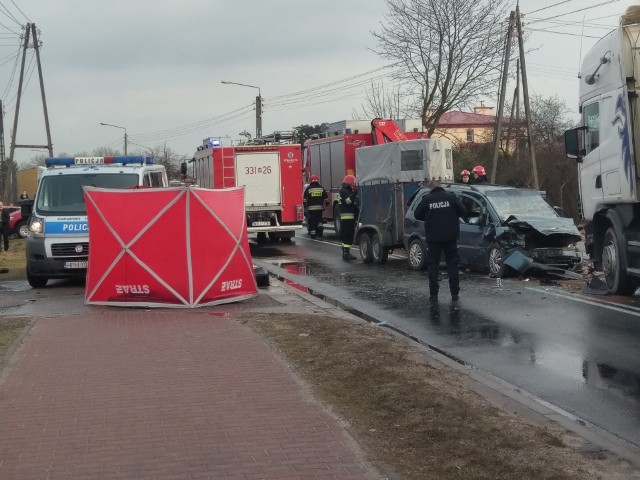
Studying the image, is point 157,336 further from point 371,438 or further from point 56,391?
point 371,438

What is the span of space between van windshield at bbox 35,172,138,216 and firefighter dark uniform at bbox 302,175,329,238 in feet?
35.7

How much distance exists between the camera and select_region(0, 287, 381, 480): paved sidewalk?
5.21m

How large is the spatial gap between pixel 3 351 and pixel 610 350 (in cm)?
642

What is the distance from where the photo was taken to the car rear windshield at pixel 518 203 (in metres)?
15.3

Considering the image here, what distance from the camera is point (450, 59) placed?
1375 inches

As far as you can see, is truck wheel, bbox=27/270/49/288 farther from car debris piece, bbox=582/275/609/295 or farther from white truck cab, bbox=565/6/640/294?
white truck cab, bbox=565/6/640/294

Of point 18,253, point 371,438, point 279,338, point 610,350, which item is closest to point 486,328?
point 610,350

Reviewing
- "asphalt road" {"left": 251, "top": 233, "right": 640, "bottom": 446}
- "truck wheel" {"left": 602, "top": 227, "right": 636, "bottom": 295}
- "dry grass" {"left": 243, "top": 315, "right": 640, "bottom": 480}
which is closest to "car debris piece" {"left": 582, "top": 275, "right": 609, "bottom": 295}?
"truck wheel" {"left": 602, "top": 227, "right": 636, "bottom": 295}

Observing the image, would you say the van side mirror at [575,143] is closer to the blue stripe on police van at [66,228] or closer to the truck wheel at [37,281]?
the blue stripe on police van at [66,228]

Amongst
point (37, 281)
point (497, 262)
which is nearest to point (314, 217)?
point (37, 281)

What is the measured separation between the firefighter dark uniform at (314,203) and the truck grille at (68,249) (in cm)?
1221

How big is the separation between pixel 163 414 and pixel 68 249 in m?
9.43

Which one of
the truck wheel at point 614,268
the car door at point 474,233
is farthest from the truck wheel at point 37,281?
the truck wheel at point 614,268

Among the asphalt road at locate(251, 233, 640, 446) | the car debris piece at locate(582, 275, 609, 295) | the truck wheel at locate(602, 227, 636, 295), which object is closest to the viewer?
the asphalt road at locate(251, 233, 640, 446)
